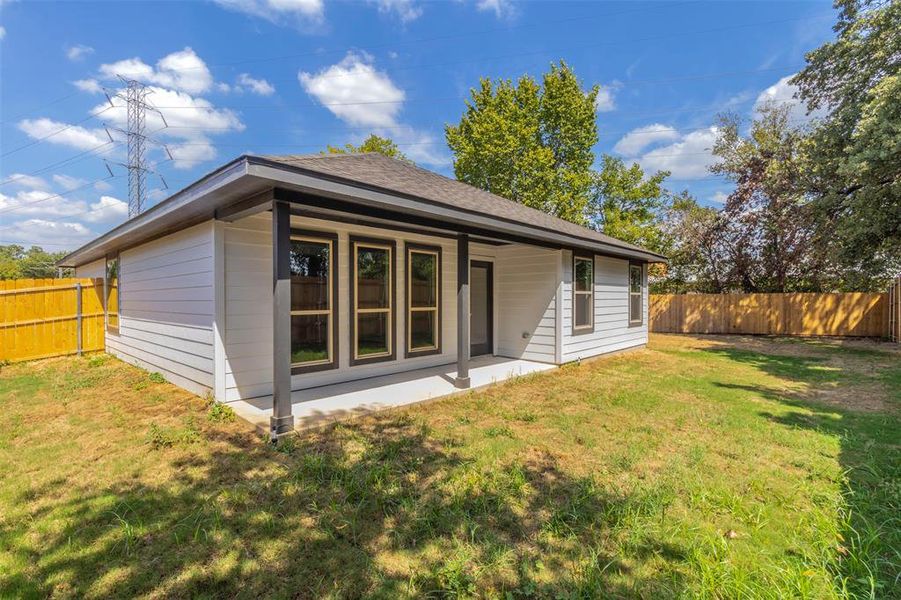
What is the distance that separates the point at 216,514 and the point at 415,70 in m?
22.0

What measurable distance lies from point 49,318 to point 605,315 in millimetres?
11672

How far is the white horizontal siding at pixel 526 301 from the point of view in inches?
299

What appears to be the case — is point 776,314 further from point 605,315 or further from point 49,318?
point 49,318

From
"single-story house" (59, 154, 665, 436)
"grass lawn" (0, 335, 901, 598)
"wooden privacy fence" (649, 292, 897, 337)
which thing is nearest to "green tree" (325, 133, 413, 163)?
"wooden privacy fence" (649, 292, 897, 337)

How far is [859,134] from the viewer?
8273 millimetres

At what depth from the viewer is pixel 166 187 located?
28922mm

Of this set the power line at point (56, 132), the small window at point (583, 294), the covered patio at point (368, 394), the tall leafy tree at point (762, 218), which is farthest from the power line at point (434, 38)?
the covered patio at point (368, 394)

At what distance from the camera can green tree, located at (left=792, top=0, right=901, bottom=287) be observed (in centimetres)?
808

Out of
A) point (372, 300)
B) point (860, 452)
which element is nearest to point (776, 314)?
point (860, 452)

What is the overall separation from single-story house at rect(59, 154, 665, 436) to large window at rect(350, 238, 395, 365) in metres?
0.02

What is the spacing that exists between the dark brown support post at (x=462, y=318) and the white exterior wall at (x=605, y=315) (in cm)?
267

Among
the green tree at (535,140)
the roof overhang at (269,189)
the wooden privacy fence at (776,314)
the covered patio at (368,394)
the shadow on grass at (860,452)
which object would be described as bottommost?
the shadow on grass at (860,452)

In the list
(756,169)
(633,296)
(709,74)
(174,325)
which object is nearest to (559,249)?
(633,296)

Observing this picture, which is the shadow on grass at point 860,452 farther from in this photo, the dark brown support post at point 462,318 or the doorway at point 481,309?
the doorway at point 481,309
